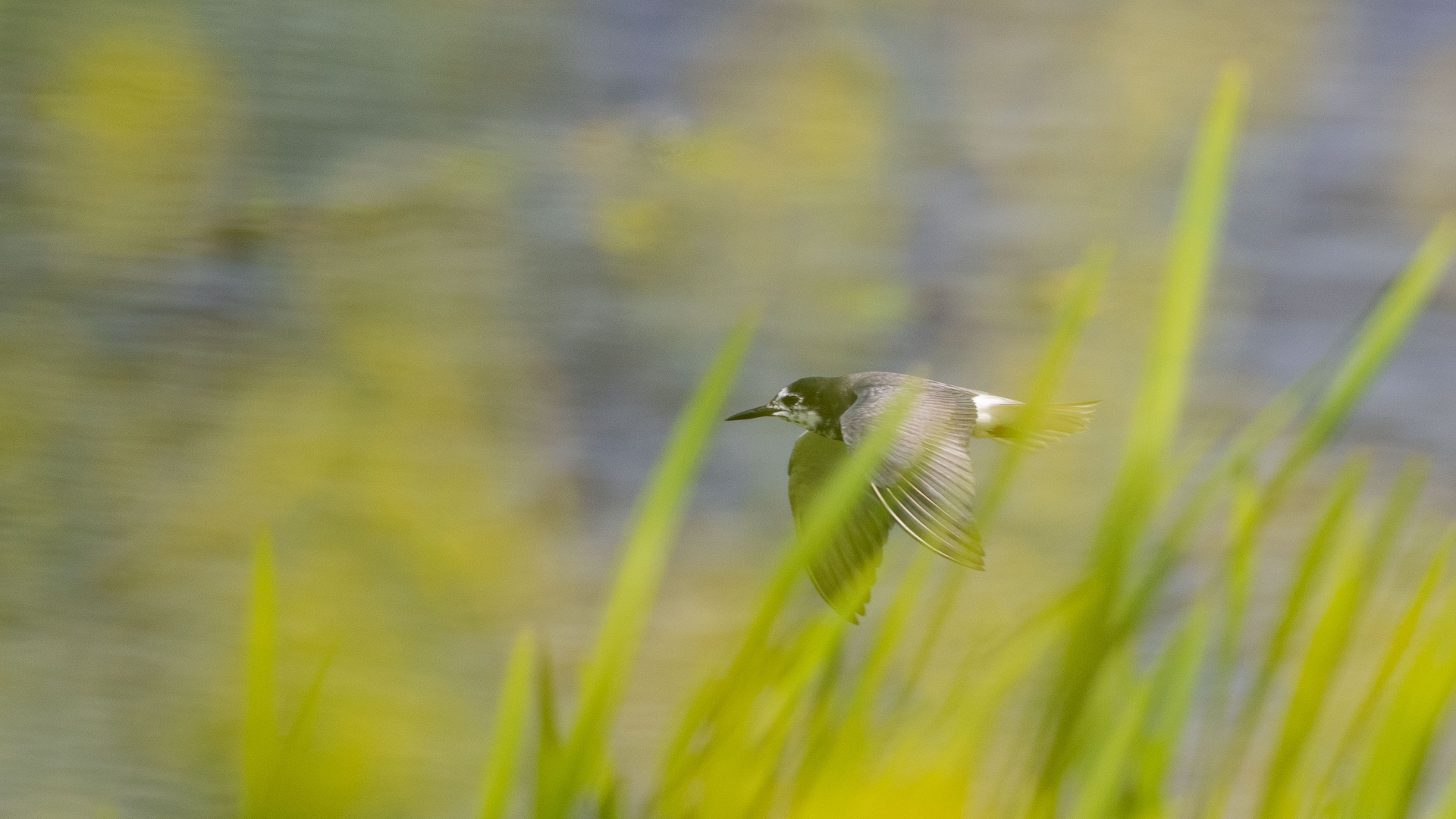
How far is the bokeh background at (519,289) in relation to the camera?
47 cm

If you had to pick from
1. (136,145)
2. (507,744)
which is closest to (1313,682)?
(507,744)

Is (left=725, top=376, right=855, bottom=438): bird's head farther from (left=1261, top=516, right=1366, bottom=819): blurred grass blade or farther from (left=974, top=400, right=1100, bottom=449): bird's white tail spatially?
(left=1261, top=516, right=1366, bottom=819): blurred grass blade

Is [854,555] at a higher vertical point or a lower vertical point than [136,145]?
lower

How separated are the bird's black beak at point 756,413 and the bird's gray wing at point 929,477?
2.0 inches

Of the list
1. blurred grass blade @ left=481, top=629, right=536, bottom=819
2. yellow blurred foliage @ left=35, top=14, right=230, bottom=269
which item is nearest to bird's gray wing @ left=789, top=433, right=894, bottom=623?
blurred grass blade @ left=481, top=629, right=536, bottom=819

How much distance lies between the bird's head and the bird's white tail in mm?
60

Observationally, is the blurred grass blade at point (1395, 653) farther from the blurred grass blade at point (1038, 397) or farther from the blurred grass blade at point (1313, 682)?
the blurred grass blade at point (1038, 397)

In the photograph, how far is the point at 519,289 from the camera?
0.48 metres

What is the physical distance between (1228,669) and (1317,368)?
0.17m

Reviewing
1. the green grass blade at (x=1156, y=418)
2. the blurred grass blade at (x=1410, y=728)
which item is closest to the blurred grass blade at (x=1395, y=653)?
the blurred grass blade at (x=1410, y=728)

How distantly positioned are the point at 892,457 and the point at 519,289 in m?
0.21

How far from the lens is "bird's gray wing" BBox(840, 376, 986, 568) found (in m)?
0.37

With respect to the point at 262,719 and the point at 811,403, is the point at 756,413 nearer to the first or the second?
the point at 811,403

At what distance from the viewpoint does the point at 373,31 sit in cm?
48
